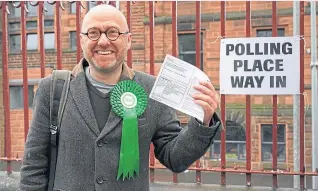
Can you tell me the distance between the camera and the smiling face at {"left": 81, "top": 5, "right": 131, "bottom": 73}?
179 cm

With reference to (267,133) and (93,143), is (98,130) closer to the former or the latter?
(93,143)

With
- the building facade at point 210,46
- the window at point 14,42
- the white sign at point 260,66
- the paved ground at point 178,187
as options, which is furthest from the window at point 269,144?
the white sign at point 260,66

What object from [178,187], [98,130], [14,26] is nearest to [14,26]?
[14,26]

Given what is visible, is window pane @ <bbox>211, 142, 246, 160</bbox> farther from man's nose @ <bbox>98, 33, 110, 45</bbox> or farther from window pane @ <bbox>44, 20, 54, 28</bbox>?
man's nose @ <bbox>98, 33, 110, 45</bbox>

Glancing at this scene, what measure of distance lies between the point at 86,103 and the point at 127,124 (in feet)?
0.65

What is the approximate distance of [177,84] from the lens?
5.80ft

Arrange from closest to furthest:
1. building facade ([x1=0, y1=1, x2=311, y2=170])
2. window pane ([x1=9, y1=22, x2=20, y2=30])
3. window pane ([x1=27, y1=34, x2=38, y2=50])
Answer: building facade ([x1=0, y1=1, x2=311, y2=170])
window pane ([x1=9, y1=22, x2=20, y2=30])
window pane ([x1=27, y1=34, x2=38, y2=50])

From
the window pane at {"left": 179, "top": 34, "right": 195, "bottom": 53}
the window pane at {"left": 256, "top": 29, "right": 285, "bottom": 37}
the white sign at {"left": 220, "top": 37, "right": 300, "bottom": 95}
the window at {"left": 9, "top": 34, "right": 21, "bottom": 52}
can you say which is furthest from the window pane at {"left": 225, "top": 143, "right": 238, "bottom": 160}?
the white sign at {"left": 220, "top": 37, "right": 300, "bottom": 95}

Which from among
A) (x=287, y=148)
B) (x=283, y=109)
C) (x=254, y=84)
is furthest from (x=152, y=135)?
(x=283, y=109)

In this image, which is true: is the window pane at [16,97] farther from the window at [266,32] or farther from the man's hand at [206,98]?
the man's hand at [206,98]

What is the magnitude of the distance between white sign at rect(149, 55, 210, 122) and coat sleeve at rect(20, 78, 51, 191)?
1.56 ft

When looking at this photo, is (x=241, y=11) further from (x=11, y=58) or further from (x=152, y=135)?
(x=152, y=135)

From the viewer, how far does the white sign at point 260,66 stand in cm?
296

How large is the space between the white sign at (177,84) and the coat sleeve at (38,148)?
0.48 m
